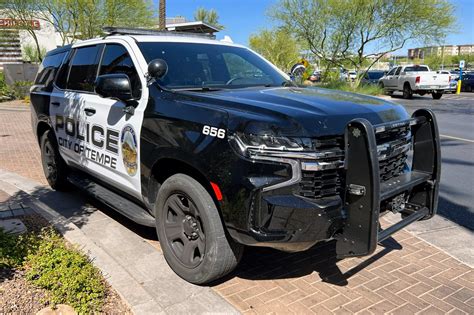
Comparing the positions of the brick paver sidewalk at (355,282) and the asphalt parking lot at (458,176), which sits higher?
the asphalt parking lot at (458,176)

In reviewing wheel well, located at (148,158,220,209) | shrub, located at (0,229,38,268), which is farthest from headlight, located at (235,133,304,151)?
shrub, located at (0,229,38,268)

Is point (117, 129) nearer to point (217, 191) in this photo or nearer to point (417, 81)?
point (217, 191)

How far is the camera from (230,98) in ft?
10.7

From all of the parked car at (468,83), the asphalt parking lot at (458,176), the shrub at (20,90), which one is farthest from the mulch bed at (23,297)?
the parked car at (468,83)

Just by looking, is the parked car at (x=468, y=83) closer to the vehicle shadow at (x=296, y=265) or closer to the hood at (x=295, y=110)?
the vehicle shadow at (x=296, y=265)

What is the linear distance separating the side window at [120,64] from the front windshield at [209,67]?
19 centimetres

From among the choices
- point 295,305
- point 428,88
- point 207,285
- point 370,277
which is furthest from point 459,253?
point 428,88

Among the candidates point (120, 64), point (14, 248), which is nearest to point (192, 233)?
point (14, 248)

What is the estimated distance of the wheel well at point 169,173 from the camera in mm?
3210

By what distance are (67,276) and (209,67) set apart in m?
2.26

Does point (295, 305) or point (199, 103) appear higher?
point (199, 103)

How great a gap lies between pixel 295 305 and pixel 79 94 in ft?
10.7

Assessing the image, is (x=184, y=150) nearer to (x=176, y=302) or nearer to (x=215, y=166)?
(x=215, y=166)

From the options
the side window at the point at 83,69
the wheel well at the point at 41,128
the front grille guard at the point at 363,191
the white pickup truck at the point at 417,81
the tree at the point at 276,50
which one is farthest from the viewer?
the tree at the point at 276,50
